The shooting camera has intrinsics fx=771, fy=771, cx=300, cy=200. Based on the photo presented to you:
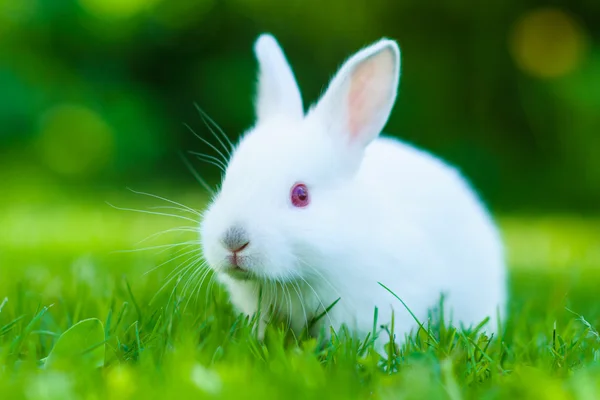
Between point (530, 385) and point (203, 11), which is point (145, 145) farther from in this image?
point (530, 385)

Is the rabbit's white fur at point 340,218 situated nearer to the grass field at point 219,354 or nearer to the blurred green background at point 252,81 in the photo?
the grass field at point 219,354

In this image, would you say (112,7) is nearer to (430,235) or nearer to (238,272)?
(430,235)

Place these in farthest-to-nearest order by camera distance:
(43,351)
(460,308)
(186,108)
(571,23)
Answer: (186,108), (571,23), (460,308), (43,351)

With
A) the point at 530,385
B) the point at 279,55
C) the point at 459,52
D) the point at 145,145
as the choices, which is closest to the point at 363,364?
the point at 530,385

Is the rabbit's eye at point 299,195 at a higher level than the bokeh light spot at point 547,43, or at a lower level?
lower

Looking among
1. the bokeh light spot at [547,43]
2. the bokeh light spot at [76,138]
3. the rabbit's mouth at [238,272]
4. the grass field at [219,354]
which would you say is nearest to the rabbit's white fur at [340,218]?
the rabbit's mouth at [238,272]

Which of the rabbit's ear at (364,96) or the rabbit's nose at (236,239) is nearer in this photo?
the rabbit's nose at (236,239)

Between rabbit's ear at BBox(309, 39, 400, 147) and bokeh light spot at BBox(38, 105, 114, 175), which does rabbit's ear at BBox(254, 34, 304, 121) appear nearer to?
rabbit's ear at BBox(309, 39, 400, 147)
